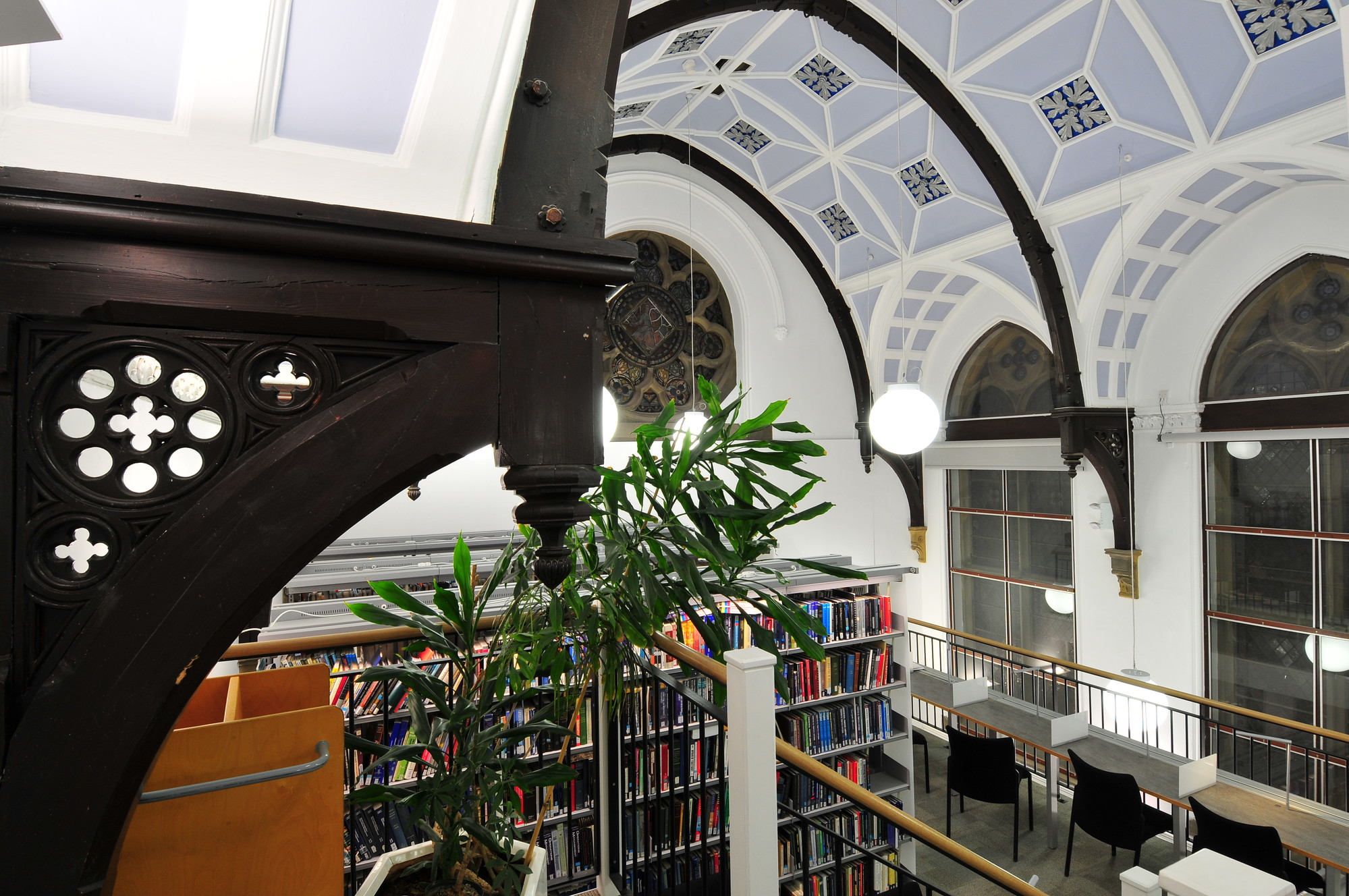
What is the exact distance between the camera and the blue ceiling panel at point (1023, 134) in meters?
5.05

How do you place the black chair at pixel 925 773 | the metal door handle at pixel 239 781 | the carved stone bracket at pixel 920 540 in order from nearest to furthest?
1. the metal door handle at pixel 239 781
2. the black chair at pixel 925 773
3. the carved stone bracket at pixel 920 540

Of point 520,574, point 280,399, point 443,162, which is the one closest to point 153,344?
point 280,399

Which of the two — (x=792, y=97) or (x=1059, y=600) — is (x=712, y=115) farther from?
(x=1059, y=600)

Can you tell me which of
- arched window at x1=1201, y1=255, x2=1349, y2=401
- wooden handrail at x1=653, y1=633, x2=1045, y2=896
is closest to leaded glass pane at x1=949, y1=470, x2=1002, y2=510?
arched window at x1=1201, y1=255, x2=1349, y2=401

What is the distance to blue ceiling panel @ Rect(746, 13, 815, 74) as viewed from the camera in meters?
5.34

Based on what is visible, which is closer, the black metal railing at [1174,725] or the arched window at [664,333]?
the black metal railing at [1174,725]

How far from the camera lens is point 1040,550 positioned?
7121mm

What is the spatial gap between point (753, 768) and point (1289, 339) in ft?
19.5

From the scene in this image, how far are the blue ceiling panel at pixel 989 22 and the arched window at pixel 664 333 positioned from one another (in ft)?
11.0

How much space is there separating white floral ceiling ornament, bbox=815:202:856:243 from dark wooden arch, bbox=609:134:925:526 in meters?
0.40

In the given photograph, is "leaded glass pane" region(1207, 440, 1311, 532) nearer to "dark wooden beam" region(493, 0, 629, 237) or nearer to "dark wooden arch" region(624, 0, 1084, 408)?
"dark wooden arch" region(624, 0, 1084, 408)

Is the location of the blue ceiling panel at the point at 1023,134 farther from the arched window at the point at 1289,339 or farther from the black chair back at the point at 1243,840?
the black chair back at the point at 1243,840

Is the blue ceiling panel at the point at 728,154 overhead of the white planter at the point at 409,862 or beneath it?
overhead

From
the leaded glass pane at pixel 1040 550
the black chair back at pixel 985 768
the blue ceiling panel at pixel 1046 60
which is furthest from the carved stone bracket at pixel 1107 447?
the blue ceiling panel at pixel 1046 60
